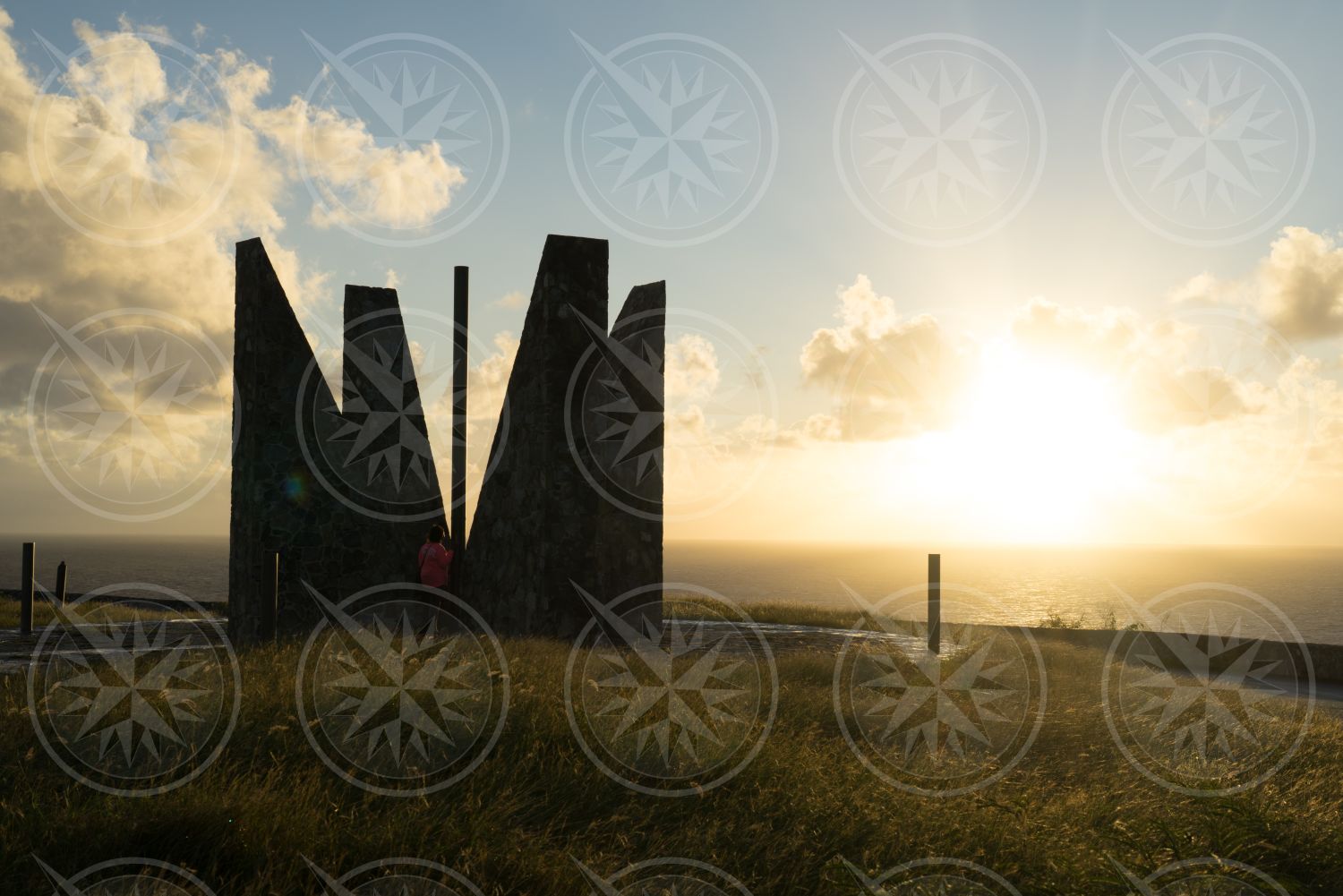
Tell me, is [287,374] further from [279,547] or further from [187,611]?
[187,611]

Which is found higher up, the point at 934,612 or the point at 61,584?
the point at 934,612

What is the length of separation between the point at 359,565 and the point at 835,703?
770cm

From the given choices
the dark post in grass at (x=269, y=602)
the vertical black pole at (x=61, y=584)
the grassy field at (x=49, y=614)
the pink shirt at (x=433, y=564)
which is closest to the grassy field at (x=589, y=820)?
the dark post in grass at (x=269, y=602)

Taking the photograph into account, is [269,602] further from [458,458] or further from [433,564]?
[458,458]

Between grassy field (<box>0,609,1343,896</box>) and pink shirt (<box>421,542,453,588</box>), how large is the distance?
210 inches


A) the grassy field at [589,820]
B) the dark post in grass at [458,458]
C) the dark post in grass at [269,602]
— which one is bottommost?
the grassy field at [589,820]

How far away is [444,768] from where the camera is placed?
575 cm

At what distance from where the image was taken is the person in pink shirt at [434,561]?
44.0 ft

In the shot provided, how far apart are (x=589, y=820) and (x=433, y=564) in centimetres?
845

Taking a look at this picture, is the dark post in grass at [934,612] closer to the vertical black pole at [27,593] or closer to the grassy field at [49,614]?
the grassy field at [49,614]

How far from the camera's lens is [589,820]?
218 inches

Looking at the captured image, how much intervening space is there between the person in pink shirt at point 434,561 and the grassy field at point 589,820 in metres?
5.35

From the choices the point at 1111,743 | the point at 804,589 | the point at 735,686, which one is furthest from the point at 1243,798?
the point at 804,589

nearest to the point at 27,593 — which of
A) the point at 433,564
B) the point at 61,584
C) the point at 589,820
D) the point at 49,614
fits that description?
the point at 49,614
